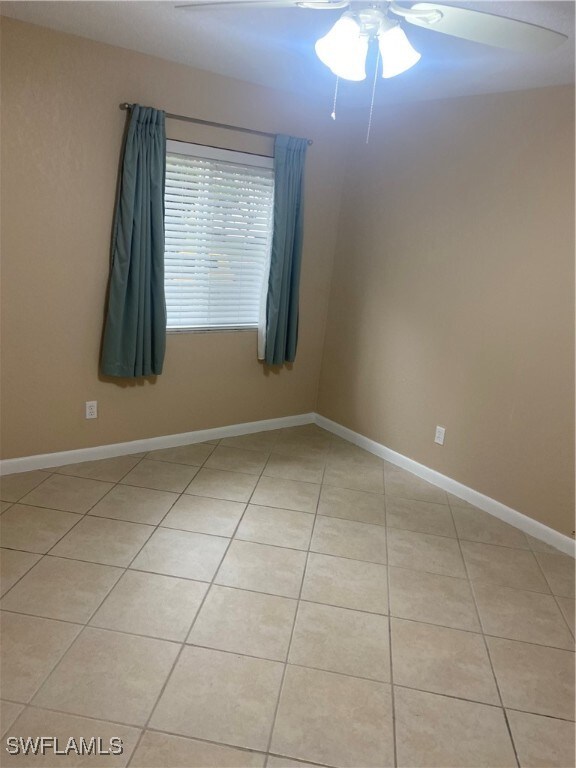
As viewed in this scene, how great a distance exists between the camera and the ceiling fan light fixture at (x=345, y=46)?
1.74 meters

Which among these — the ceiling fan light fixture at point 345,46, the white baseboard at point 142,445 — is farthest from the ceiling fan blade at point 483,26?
the white baseboard at point 142,445

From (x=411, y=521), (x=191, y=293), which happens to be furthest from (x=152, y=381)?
(x=411, y=521)

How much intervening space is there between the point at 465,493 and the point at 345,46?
2.51 meters

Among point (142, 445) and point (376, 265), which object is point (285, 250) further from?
point (142, 445)

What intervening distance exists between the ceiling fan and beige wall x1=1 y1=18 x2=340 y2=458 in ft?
4.11

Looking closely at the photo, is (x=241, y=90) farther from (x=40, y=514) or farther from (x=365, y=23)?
(x=40, y=514)

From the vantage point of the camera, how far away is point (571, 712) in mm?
1765

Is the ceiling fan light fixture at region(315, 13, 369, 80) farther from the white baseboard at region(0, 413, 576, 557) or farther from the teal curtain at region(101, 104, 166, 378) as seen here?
the white baseboard at region(0, 413, 576, 557)

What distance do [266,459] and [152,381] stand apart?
3.09 ft

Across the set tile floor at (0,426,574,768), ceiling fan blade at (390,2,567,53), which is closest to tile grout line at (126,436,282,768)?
tile floor at (0,426,574,768)

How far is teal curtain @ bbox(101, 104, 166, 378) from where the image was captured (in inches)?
114

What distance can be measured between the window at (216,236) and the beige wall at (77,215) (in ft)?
0.39

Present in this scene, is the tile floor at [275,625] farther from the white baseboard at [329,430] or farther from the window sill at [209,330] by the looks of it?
the window sill at [209,330]

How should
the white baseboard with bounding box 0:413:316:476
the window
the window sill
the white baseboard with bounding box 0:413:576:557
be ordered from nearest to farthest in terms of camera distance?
1. the white baseboard with bounding box 0:413:576:557
2. the white baseboard with bounding box 0:413:316:476
3. the window
4. the window sill
